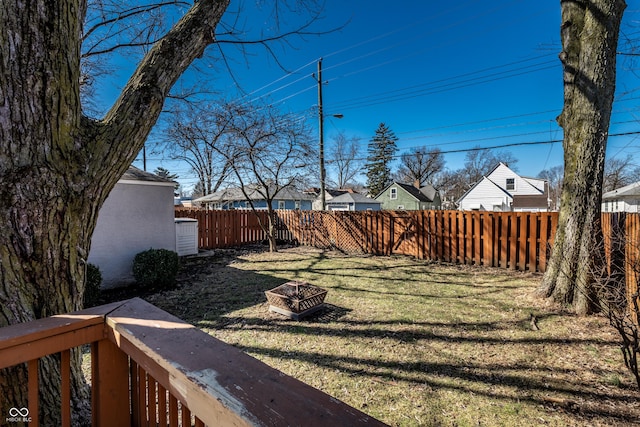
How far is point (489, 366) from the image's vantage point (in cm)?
296

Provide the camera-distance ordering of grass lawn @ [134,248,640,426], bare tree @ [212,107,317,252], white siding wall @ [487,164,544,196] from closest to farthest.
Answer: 1. grass lawn @ [134,248,640,426]
2. bare tree @ [212,107,317,252]
3. white siding wall @ [487,164,544,196]

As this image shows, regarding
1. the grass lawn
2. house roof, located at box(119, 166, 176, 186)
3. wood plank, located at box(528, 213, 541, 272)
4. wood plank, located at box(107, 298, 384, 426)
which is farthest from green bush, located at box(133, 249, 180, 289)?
wood plank, located at box(528, 213, 541, 272)

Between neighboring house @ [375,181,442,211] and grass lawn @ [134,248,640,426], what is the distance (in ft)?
75.6

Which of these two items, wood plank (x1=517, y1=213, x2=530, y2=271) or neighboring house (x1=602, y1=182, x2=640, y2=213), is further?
neighboring house (x1=602, y1=182, x2=640, y2=213)

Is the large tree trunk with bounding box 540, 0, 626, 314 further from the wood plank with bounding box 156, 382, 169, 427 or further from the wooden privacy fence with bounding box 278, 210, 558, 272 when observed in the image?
the wood plank with bounding box 156, 382, 169, 427

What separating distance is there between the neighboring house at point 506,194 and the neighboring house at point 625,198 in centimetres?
459

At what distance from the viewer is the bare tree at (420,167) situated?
3694 cm

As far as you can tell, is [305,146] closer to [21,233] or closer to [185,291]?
[185,291]

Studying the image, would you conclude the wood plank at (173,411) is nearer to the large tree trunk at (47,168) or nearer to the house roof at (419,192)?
the large tree trunk at (47,168)

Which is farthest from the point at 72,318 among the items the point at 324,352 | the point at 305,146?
the point at 305,146

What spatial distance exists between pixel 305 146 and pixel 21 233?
9255 mm

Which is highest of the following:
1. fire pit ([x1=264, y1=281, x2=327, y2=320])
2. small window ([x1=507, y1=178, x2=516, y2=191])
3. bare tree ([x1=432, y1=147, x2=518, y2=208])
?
bare tree ([x1=432, y1=147, x2=518, y2=208])

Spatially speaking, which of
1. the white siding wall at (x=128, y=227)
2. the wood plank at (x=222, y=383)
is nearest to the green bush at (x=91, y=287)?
the white siding wall at (x=128, y=227)

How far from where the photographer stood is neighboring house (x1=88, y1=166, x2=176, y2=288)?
19.7 ft
